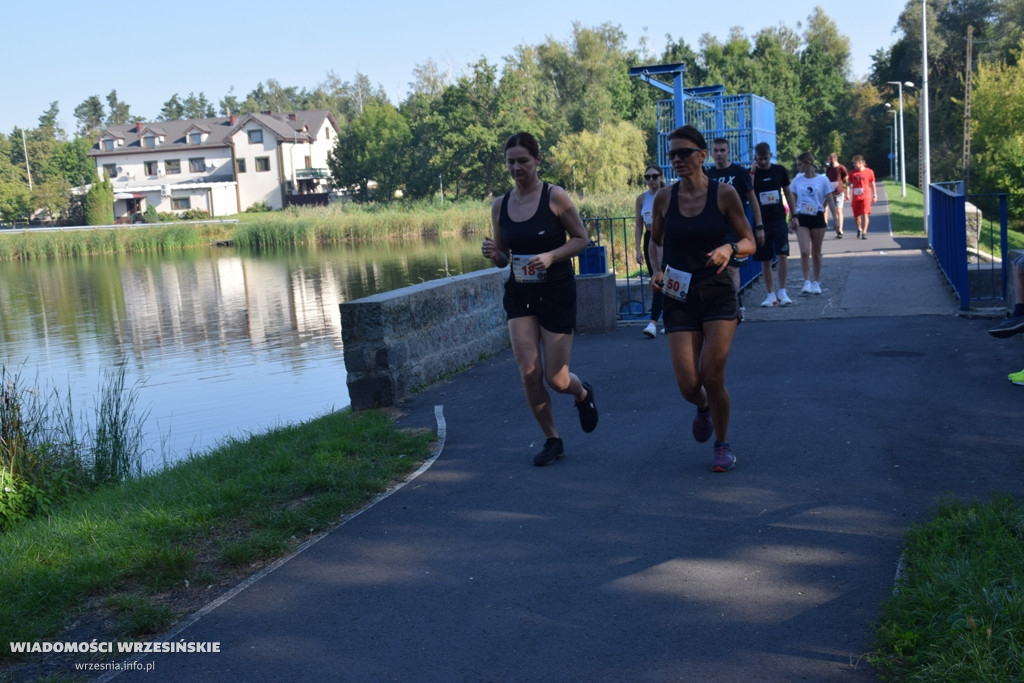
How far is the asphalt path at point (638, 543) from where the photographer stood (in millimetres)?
4105

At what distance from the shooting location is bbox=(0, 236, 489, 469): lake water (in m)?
14.8

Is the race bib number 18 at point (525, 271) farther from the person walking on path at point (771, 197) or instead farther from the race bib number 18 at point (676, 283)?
the person walking on path at point (771, 197)

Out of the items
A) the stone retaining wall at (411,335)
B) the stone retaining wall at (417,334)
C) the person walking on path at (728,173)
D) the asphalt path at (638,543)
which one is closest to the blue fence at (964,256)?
the person walking on path at (728,173)

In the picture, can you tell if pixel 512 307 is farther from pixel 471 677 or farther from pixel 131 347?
pixel 131 347

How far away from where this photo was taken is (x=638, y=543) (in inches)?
206

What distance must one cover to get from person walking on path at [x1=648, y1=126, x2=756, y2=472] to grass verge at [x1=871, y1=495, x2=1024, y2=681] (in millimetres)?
1658

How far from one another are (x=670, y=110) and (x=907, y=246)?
281 inches

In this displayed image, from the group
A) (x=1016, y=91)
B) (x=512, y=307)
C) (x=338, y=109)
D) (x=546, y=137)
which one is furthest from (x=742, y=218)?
(x=338, y=109)

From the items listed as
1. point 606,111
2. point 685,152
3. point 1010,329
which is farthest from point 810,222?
point 606,111

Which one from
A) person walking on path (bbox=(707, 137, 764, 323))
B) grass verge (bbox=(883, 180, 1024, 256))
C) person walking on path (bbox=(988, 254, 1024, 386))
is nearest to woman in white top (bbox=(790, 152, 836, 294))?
person walking on path (bbox=(707, 137, 764, 323))

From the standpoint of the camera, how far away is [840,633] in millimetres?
4094

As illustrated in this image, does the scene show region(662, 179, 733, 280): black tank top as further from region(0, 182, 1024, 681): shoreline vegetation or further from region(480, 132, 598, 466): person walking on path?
region(0, 182, 1024, 681): shoreline vegetation

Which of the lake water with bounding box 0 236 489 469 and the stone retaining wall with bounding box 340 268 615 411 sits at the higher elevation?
the stone retaining wall with bounding box 340 268 615 411

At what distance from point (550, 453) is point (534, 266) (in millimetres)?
1257
